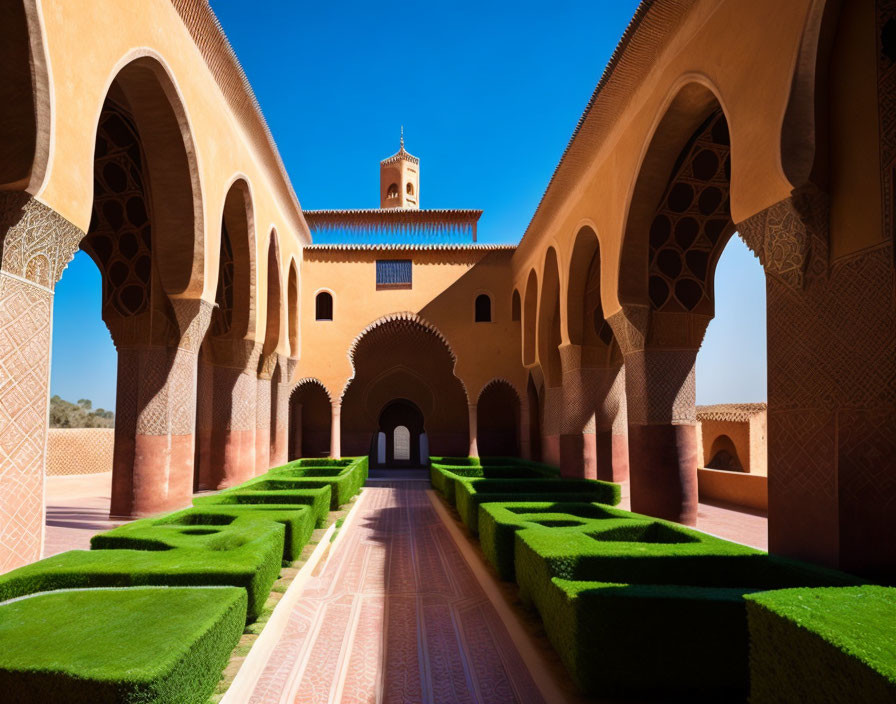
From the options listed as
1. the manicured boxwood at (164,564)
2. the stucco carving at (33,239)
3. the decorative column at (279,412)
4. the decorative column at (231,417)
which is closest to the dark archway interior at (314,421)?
the decorative column at (279,412)


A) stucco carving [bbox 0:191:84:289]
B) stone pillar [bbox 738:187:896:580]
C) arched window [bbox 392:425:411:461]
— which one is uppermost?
stucco carving [bbox 0:191:84:289]

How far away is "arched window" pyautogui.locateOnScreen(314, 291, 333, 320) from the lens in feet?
59.9

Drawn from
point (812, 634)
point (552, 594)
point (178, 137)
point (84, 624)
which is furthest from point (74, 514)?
point (812, 634)

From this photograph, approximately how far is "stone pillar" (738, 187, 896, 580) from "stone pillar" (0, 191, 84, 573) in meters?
5.88

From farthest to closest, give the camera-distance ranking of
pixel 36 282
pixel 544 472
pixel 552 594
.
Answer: pixel 544 472 < pixel 36 282 < pixel 552 594

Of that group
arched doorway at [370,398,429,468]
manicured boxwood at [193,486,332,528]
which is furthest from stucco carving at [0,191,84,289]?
arched doorway at [370,398,429,468]

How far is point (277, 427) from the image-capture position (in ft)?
52.3

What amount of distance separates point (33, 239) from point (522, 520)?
485 cm

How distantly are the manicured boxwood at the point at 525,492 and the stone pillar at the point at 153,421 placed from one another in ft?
13.4

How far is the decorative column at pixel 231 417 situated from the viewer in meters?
12.2

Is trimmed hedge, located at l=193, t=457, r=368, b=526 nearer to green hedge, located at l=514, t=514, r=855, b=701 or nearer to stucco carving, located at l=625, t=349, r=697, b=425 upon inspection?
stucco carving, located at l=625, t=349, r=697, b=425

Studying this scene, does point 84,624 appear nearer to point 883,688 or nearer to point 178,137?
point 883,688

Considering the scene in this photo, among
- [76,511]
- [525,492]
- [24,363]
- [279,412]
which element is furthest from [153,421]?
[279,412]

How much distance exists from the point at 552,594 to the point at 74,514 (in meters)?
9.33
